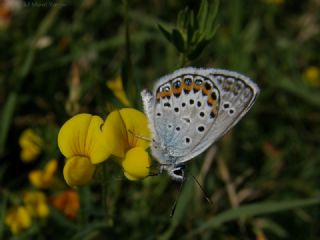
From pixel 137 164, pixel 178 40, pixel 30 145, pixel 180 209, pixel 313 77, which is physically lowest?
pixel 313 77

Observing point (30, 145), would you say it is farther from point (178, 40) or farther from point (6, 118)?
point (178, 40)

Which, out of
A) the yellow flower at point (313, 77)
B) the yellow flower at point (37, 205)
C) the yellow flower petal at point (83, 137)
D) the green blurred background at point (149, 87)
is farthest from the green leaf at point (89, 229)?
the yellow flower at point (313, 77)

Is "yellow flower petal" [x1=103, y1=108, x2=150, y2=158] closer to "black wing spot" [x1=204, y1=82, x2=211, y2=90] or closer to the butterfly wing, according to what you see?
the butterfly wing

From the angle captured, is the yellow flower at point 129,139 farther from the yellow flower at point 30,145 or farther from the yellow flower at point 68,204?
the yellow flower at point 30,145

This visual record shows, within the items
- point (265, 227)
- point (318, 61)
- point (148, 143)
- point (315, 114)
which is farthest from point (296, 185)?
point (148, 143)

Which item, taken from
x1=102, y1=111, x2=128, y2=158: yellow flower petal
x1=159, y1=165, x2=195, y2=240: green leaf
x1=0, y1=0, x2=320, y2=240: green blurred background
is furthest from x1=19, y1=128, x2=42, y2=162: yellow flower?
x1=102, y1=111, x2=128, y2=158: yellow flower petal

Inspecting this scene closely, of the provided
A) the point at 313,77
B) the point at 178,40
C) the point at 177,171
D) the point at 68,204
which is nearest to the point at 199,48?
A: the point at 178,40
